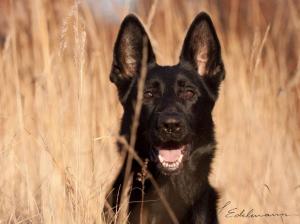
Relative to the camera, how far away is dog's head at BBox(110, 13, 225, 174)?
382 centimetres

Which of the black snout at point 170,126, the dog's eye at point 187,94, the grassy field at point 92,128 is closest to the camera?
the grassy field at point 92,128

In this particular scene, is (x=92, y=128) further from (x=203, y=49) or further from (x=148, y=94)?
(x=203, y=49)

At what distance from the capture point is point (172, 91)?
4156mm

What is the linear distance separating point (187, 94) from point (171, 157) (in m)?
0.53

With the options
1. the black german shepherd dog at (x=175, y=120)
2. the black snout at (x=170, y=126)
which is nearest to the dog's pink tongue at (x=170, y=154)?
the black german shepherd dog at (x=175, y=120)

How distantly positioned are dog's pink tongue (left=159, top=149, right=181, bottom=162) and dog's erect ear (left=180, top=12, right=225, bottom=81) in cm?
77

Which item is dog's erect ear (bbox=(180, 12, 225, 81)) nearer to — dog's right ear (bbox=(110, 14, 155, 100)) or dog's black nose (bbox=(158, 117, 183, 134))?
dog's right ear (bbox=(110, 14, 155, 100))

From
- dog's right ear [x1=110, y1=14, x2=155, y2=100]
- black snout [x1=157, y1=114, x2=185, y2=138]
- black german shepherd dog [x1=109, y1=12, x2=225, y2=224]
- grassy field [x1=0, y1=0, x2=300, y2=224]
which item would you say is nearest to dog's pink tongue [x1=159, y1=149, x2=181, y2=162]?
black german shepherd dog [x1=109, y1=12, x2=225, y2=224]

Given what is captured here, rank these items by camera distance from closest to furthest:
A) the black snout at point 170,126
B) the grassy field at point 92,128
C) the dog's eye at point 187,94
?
the grassy field at point 92,128 < the black snout at point 170,126 < the dog's eye at point 187,94

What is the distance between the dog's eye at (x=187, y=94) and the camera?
13.5 feet

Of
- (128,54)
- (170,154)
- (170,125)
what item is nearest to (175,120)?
(170,125)

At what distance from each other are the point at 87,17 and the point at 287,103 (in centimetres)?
228

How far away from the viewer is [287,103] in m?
6.16

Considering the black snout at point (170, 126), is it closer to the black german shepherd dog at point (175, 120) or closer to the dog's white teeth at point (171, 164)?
the black german shepherd dog at point (175, 120)
